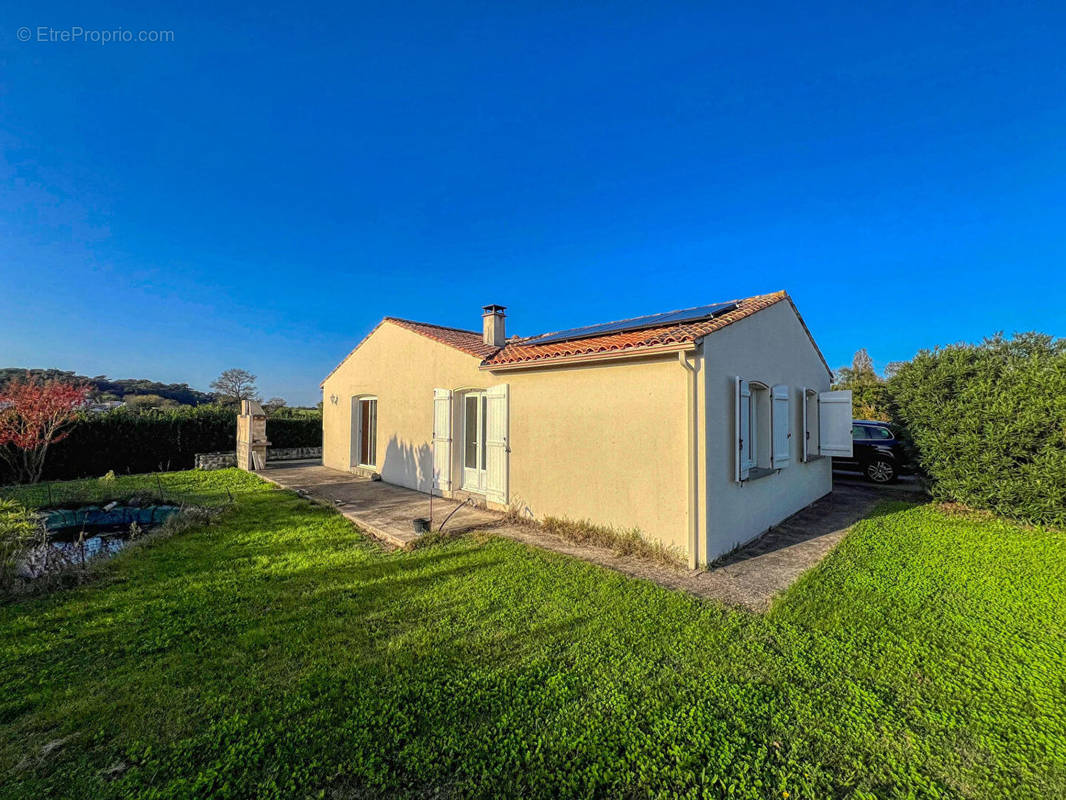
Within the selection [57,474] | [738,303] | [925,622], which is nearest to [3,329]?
[57,474]

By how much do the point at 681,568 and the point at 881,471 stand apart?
10.1m

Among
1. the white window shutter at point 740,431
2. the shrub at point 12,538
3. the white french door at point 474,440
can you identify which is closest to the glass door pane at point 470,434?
the white french door at point 474,440

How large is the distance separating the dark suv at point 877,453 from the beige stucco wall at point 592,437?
887cm

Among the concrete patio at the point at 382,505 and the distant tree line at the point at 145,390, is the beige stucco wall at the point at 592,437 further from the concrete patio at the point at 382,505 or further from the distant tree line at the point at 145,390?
the distant tree line at the point at 145,390

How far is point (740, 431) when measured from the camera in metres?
5.45

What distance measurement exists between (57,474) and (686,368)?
1855 centimetres

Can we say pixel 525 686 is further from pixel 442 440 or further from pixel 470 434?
pixel 442 440

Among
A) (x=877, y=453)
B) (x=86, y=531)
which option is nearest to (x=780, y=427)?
(x=877, y=453)

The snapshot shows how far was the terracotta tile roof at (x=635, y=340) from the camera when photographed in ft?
→ 16.8

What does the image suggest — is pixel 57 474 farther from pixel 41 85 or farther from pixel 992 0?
pixel 992 0

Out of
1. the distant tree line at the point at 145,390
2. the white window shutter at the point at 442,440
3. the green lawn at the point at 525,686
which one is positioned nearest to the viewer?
the green lawn at the point at 525,686

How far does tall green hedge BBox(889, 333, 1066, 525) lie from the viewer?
6.72m

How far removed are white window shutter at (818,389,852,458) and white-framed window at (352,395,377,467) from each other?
454 inches

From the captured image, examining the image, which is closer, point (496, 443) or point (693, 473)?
point (693, 473)
